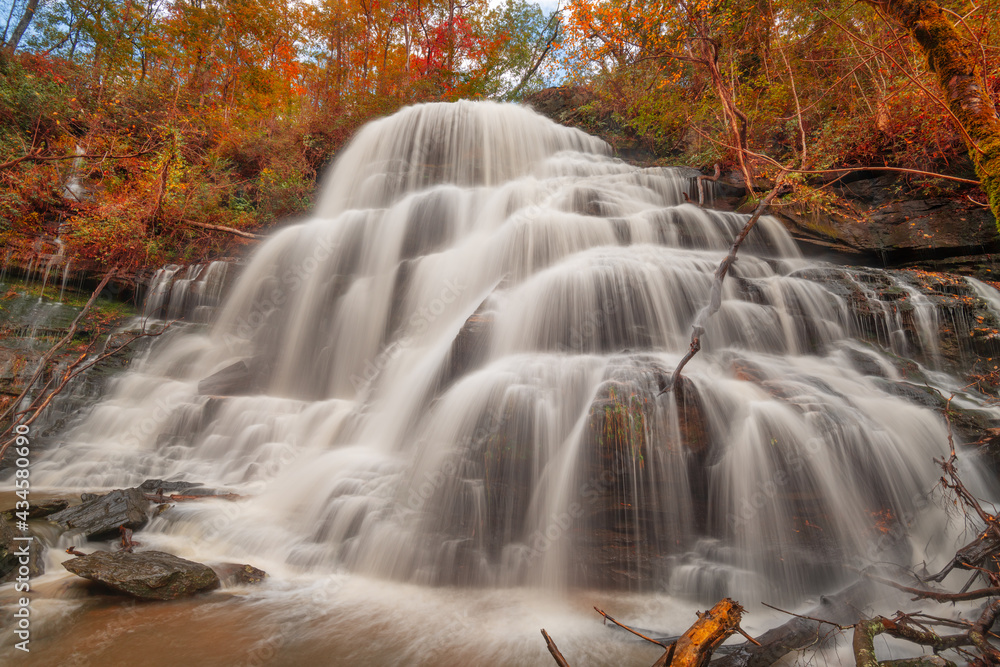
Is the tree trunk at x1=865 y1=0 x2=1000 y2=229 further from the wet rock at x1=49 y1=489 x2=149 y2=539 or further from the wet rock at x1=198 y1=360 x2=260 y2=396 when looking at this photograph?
the wet rock at x1=198 y1=360 x2=260 y2=396

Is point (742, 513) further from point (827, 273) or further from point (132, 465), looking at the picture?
point (132, 465)

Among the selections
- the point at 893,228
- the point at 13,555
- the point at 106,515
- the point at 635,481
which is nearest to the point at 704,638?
the point at 635,481

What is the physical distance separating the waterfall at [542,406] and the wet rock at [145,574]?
727 mm

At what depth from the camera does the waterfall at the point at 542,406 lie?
4082 millimetres

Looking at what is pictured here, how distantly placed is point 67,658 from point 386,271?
7994 millimetres

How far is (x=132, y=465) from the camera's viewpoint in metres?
6.39

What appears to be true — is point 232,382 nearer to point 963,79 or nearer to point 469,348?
point 469,348

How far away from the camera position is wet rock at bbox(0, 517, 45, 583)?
3.60 meters

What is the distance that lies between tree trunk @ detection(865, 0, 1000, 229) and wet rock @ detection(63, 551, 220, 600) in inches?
298

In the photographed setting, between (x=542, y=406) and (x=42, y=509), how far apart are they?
17.7ft

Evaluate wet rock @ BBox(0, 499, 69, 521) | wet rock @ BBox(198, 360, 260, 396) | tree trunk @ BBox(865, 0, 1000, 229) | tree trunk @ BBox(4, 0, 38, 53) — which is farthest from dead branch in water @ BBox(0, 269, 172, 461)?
tree trunk @ BBox(4, 0, 38, 53)

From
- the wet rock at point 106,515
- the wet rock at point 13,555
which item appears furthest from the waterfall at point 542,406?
the wet rock at point 13,555

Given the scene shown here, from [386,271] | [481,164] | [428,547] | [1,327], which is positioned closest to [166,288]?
[1,327]

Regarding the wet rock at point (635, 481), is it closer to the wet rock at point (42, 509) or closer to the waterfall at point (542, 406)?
the waterfall at point (542, 406)
